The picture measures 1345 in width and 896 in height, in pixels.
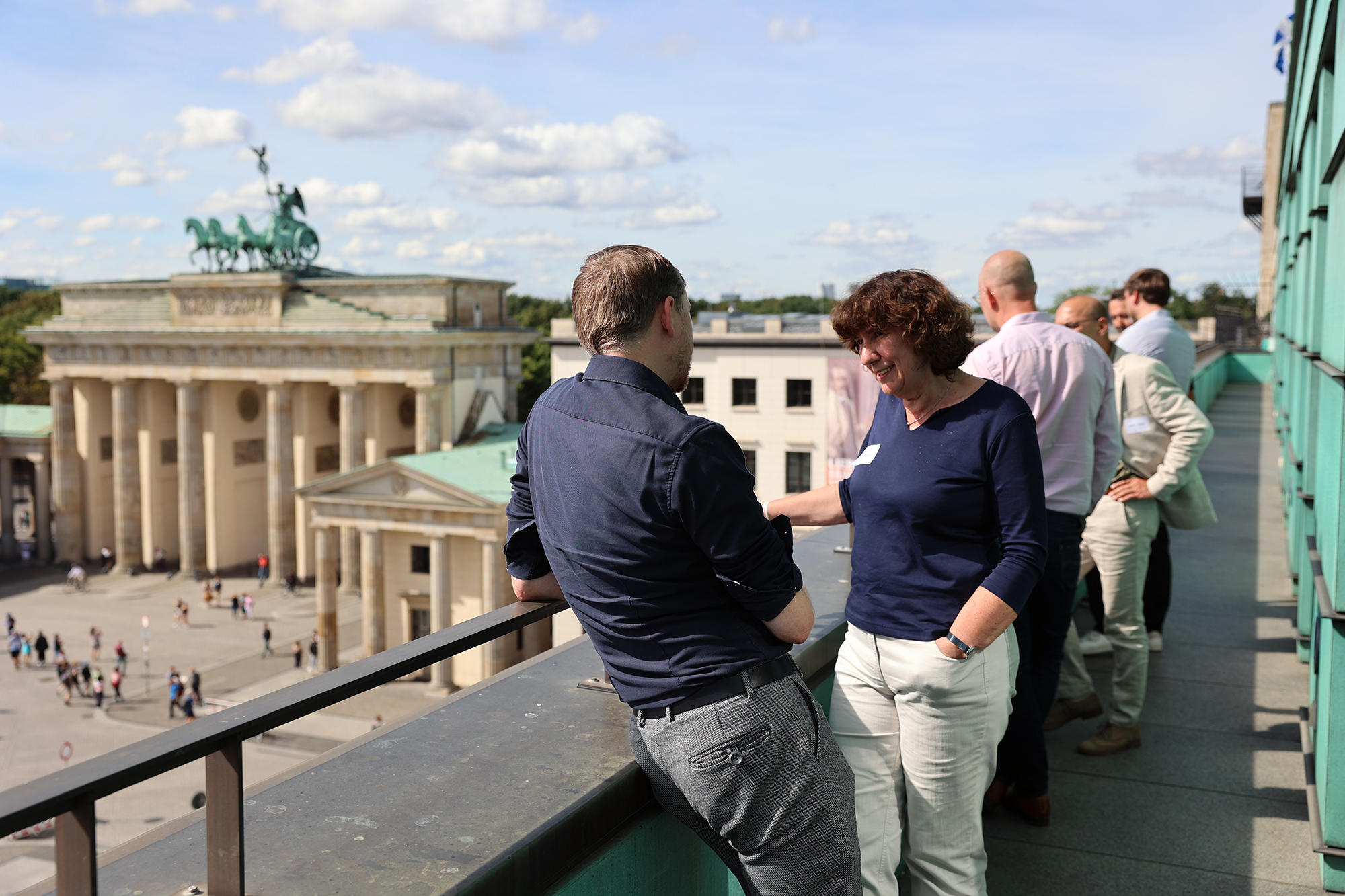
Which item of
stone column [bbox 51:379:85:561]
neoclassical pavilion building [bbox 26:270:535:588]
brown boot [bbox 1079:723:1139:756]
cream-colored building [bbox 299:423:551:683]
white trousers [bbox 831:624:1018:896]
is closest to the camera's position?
white trousers [bbox 831:624:1018:896]

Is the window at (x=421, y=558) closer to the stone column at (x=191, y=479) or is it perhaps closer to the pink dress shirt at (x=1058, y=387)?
the stone column at (x=191, y=479)

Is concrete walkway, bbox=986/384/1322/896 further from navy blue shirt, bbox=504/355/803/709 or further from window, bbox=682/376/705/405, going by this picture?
window, bbox=682/376/705/405

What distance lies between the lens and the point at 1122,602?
542 centimetres

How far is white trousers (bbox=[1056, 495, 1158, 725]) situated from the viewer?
5.35 meters

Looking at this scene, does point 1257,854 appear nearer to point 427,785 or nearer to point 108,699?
point 427,785

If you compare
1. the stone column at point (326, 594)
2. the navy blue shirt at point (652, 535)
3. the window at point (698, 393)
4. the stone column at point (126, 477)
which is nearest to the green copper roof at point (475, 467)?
the stone column at point (326, 594)

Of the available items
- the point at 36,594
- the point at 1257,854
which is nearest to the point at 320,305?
the point at 36,594

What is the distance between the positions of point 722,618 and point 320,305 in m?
51.1

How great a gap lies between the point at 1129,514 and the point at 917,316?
9.94ft

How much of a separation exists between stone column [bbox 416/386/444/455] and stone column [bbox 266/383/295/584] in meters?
8.03

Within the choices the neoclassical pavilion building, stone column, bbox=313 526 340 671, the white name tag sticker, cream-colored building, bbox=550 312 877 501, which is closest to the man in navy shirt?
the white name tag sticker

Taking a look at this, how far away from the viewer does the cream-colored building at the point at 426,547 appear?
37.8 meters

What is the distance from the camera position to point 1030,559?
2984 mm

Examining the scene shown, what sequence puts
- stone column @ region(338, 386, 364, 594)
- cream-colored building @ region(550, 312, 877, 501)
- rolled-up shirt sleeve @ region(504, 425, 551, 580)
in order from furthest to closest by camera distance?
stone column @ region(338, 386, 364, 594)
cream-colored building @ region(550, 312, 877, 501)
rolled-up shirt sleeve @ region(504, 425, 551, 580)
